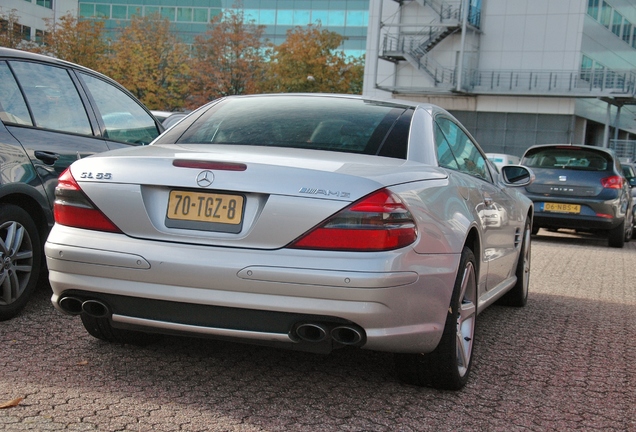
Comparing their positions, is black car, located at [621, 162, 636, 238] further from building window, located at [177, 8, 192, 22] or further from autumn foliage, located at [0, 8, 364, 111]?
building window, located at [177, 8, 192, 22]

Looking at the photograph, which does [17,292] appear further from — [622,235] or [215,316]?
[622,235]

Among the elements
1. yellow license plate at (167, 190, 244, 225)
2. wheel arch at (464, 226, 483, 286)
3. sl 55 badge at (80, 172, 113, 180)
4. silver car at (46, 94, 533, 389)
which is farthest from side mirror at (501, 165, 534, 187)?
sl 55 badge at (80, 172, 113, 180)

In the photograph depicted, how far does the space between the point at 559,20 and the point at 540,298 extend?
139 feet

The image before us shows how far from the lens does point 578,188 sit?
1366cm

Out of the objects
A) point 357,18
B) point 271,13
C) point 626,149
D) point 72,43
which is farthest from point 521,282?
point 271,13

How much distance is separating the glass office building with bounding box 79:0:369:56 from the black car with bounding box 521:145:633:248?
62462 millimetres

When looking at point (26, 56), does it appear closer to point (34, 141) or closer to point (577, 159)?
point (34, 141)

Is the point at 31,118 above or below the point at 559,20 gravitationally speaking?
below

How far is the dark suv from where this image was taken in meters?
5.22

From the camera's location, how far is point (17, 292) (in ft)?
17.3

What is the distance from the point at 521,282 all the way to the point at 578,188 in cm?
738

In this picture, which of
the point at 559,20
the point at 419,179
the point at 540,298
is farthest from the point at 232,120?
the point at 559,20

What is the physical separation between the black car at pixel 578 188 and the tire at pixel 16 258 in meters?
9.93

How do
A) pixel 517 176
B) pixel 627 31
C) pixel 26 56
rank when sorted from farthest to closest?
pixel 627 31, pixel 517 176, pixel 26 56
